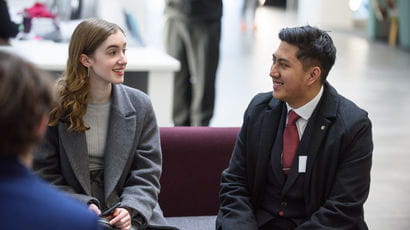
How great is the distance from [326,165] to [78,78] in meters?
1.07

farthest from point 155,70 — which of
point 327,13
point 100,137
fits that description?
point 327,13

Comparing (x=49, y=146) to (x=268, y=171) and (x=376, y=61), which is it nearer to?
(x=268, y=171)

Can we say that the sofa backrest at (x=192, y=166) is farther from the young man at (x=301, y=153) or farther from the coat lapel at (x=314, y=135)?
the coat lapel at (x=314, y=135)

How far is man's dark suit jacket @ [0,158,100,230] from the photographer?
1514 millimetres

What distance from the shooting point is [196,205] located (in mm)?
3809

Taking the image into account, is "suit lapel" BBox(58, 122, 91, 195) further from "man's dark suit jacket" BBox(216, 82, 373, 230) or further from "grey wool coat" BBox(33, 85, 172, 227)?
"man's dark suit jacket" BBox(216, 82, 373, 230)

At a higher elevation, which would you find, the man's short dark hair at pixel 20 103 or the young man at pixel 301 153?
the man's short dark hair at pixel 20 103

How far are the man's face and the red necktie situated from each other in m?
0.08

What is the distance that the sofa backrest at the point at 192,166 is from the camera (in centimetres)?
374

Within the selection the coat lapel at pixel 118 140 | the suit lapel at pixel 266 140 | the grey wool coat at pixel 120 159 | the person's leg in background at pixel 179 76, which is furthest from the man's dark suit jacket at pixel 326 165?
the person's leg in background at pixel 179 76

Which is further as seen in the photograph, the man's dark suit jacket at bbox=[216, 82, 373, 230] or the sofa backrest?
the sofa backrest

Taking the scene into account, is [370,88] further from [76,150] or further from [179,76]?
[76,150]

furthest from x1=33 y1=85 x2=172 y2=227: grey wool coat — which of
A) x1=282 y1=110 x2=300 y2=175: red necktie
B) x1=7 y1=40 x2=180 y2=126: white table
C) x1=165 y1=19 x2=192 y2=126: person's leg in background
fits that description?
x1=165 y1=19 x2=192 y2=126: person's leg in background

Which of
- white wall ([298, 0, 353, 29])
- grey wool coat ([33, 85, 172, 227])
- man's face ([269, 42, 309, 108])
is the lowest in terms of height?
white wall ([298, 0, 353, 29])
